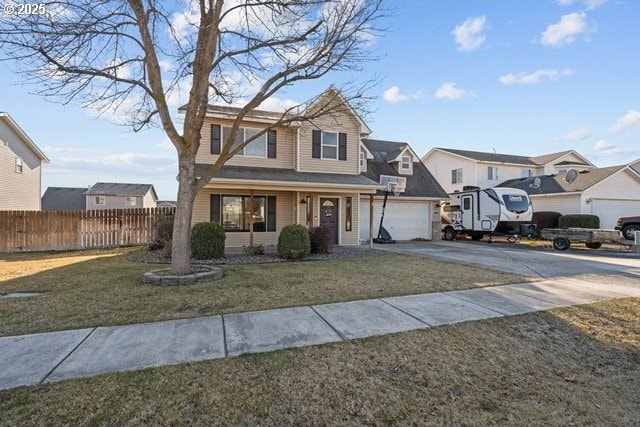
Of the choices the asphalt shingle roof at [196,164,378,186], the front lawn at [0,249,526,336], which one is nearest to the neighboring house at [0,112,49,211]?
the front lawn at [0,249,526,336]

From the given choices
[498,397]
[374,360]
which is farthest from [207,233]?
[498,397]

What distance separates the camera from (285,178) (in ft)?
44.2

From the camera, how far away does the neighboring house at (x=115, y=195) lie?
41.1 metres

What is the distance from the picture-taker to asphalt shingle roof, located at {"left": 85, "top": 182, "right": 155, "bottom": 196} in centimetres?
4144

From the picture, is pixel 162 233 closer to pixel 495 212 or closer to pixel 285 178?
pixel 285 178

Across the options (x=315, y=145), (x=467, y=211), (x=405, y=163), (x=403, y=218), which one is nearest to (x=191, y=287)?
(x=315, y=145)

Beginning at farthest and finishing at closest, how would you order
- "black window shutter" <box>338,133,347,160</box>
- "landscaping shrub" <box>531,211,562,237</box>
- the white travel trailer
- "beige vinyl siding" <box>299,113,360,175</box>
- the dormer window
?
"landscaping shrub" <box>531,211,562,237</box> → the dormer window → the white travel trailer → "black window shutter" <box>338,133,347,160</box> → "beige vinyl siding" <box>299,113,360,175</box>

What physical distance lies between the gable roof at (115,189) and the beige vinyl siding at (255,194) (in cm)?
3426

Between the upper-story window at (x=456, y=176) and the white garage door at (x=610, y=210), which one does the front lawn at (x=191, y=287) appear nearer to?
the white garage door at (x=610, y=210)

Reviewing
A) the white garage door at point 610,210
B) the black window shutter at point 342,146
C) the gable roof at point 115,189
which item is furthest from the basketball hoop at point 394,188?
the gable roof at point 115,189

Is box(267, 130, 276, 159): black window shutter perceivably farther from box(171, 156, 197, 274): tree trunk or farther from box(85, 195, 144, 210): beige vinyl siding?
box(85, 195, 144, 210): beige vinyl siding

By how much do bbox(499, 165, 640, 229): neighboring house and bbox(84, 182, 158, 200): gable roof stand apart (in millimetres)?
43474

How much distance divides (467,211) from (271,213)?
1153 cm

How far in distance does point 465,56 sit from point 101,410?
14823mm
